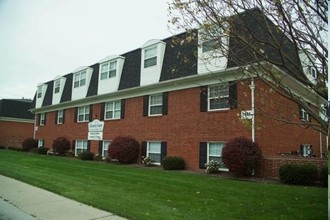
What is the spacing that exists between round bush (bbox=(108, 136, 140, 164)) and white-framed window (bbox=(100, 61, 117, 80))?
18.0ft

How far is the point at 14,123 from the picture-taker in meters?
45.5

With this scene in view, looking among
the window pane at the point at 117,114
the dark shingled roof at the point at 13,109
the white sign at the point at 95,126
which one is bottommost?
the white sign at the point at 95,126

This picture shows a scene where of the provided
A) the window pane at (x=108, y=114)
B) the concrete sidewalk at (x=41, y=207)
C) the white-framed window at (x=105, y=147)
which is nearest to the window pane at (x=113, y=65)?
the window pane at (x=108, y=114)

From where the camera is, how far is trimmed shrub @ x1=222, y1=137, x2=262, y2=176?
14844 millimetres

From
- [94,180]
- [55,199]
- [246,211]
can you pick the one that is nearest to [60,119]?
[94,180]

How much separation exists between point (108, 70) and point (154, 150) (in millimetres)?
7804

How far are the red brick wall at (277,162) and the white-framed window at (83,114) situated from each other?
16.4 meters

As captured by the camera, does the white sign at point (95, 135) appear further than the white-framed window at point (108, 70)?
Yes

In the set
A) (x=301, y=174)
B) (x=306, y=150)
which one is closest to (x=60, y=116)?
(x=306, y=150)

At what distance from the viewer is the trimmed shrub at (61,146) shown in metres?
29.8

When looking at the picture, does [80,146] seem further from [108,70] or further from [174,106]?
[174,106]

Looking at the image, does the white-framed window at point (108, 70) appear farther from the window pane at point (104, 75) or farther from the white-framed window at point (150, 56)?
the white-framed window at point (150, 56)

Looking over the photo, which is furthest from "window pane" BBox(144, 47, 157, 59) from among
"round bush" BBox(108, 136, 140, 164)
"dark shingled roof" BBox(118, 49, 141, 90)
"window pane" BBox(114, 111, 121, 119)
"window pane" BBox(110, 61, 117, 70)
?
"round bush" BBox(108, 136, 140, 164)

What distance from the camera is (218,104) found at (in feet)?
58.0
